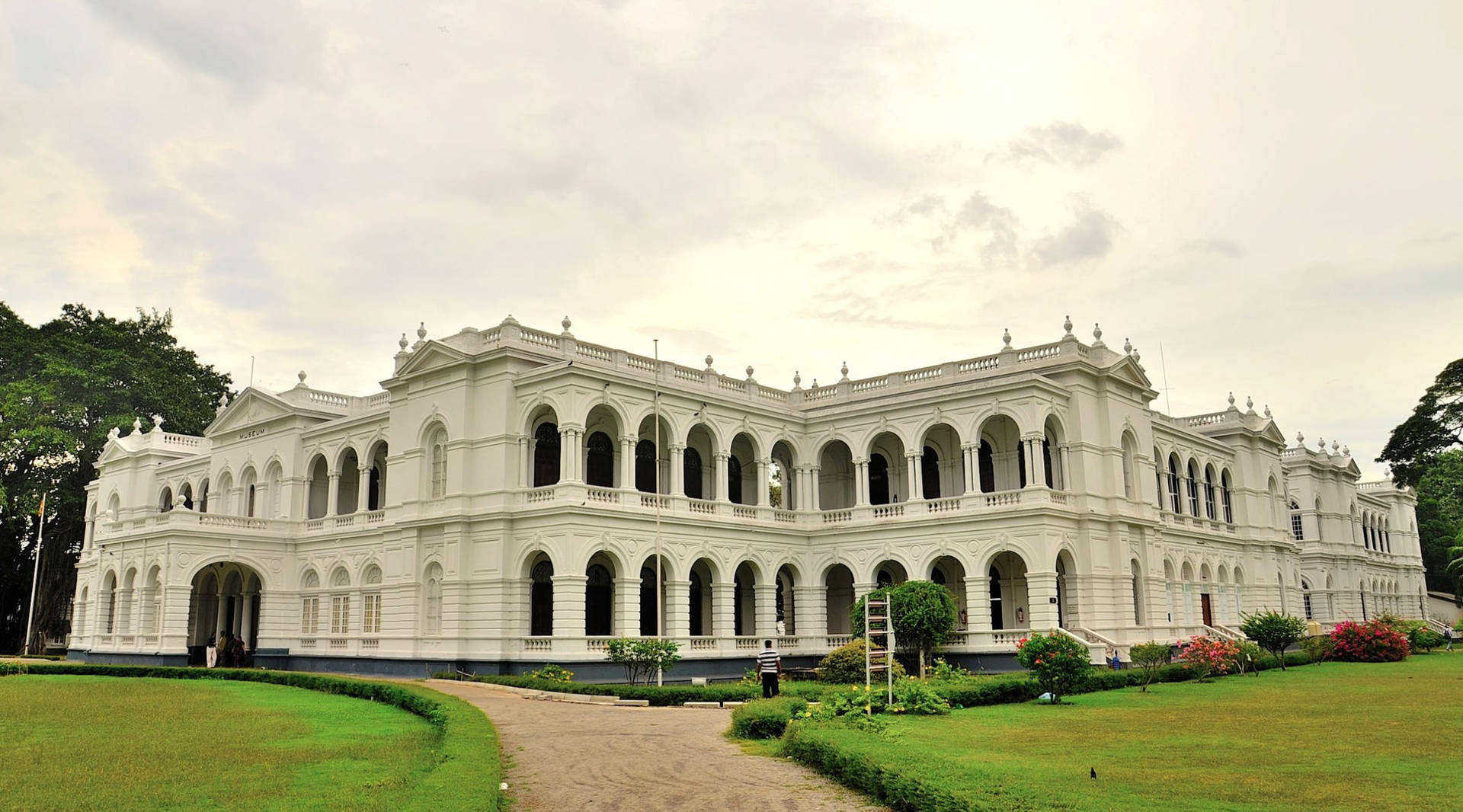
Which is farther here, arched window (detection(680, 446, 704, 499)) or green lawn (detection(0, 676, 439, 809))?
arched window (detection(680, 446, 704, 499))

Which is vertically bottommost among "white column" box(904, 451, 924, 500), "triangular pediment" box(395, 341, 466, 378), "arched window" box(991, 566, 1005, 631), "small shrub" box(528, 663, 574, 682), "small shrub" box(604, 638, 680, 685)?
"small shrub" box(528, 663, 574, 682)

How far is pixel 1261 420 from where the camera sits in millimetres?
48438

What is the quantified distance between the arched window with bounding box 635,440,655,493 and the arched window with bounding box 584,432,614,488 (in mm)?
→ 1085

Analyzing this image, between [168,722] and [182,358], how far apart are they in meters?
45.4

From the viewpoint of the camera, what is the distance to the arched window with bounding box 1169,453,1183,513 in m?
42.4

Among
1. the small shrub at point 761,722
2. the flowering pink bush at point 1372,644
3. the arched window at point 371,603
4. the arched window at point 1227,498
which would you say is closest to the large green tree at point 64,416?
the arched window at point 371,603

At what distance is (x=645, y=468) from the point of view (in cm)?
3688

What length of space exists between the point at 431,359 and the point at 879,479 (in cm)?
1579

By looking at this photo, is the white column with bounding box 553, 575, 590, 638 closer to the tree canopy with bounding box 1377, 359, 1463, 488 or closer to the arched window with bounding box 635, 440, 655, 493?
the arched window with bounding box 635, 440, 655, 493

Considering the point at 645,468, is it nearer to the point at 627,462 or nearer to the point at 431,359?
the point at 627,462

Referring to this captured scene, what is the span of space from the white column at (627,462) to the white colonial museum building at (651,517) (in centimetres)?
7

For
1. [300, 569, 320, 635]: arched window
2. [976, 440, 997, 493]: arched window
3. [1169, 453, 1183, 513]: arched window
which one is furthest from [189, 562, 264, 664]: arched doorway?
[1169, 453, 1183, 513]: arched window

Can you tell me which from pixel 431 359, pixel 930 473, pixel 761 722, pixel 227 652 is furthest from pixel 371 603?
pixel 761 722

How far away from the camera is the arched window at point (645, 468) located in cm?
3669
